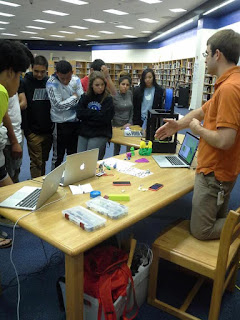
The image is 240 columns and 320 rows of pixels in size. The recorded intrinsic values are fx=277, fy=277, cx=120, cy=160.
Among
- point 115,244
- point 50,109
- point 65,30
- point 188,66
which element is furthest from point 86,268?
point 65,30

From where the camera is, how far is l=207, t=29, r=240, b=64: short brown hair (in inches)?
60.2

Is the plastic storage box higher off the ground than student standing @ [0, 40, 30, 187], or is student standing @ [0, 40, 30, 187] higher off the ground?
student standing @ [0, 40, 30, 187]

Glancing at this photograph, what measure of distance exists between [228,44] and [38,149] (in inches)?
90.1

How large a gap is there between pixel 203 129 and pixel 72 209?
865 mm

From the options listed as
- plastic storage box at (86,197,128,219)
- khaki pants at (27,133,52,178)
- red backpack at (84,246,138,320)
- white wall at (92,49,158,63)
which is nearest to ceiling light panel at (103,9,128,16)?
white wall at (92,49,158,63)

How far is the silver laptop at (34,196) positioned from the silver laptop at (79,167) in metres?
0.09

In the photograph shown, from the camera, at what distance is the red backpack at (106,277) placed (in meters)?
1.42

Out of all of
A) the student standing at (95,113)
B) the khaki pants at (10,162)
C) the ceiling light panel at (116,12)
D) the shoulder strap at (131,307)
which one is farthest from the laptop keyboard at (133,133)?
the ceiling light panel at (116,12)

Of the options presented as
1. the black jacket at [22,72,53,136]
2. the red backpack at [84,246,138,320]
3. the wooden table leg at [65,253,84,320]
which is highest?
the black jacket at [22,72,53,136]

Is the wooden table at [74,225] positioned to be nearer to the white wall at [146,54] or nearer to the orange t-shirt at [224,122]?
the orange t-shirt at [224,122]

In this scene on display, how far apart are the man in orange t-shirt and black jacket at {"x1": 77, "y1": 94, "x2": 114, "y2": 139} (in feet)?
4.75

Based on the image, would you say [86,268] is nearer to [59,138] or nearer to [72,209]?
[72,209]

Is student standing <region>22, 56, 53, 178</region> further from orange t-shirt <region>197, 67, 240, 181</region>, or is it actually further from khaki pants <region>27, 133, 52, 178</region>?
orange t-shirt <region>197, 67, 240, 181</region>

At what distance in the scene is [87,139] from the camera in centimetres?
309
